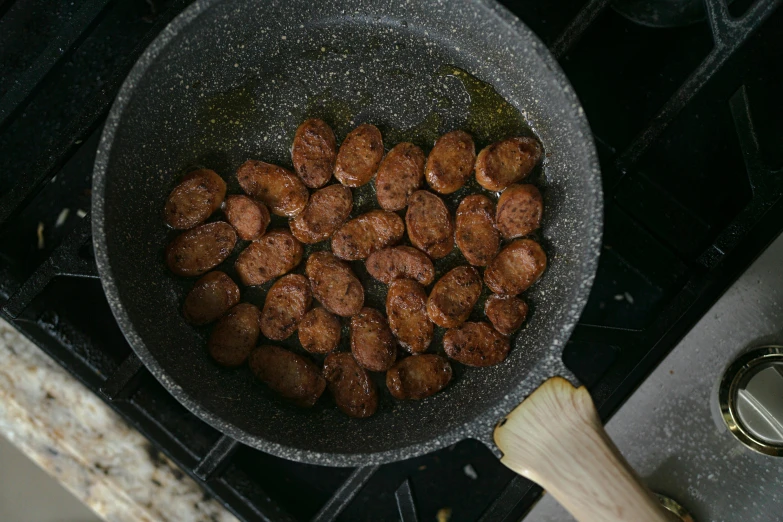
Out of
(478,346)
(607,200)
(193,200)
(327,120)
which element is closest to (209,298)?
(193,200)

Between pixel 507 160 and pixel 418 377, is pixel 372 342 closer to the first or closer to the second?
pixel 418 377

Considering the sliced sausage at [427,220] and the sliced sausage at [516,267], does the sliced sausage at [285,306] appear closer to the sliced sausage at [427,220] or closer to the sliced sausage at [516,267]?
the sliced sausage at [427,220]

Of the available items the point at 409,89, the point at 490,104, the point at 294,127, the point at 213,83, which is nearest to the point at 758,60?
the point at 490,104

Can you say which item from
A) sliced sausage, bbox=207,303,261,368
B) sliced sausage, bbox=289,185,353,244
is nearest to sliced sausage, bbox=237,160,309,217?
sliced sausage, bbox=289,185,353,244

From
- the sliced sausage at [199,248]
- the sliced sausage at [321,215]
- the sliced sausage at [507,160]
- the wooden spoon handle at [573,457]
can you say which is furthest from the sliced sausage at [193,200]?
the wooden spoon handle at [573,457]

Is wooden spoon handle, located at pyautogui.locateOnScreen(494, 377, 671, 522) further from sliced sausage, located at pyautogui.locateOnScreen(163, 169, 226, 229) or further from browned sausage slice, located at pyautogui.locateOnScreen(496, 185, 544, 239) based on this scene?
sliced sausage, located at pyautogui.locateOnScreen(163, 169, 226, 229)

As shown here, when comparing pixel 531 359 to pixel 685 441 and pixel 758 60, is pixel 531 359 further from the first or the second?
pixel 758 60
